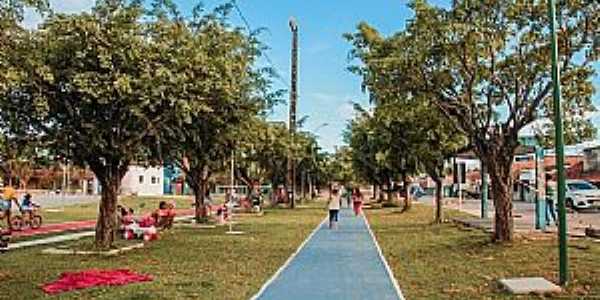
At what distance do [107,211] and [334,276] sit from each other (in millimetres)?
7826

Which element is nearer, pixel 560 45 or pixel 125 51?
pixel 125 51

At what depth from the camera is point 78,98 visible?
1711 centimetres

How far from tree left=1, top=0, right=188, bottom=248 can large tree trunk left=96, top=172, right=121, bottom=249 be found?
0.03 m

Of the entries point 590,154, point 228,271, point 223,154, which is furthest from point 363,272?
point 590,154

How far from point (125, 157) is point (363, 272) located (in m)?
7.55

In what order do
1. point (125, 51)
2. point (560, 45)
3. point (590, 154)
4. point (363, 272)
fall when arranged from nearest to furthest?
point (363, 272) < point (125, 51) < point (560, 45) < point (590, 154)

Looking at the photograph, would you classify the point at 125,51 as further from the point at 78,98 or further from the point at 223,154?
the point at 223,154

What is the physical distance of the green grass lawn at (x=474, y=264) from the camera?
37.0 ft

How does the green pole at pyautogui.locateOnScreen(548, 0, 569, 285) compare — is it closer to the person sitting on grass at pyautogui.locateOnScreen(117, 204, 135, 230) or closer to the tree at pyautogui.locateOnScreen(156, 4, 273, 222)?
the tree at pyautogui.locateOnScreen(156, 4, 273, 222)

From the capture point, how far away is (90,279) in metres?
12.3

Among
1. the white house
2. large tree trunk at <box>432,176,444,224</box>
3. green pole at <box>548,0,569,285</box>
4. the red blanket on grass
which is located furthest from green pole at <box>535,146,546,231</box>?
the white house

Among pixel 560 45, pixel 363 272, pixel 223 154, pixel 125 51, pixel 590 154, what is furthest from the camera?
pixel 590 154

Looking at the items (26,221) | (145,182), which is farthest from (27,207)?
(145,182)

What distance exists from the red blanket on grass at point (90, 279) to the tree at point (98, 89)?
411cm
